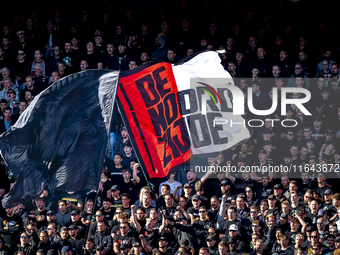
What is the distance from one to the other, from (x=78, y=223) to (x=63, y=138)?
4.43 meters

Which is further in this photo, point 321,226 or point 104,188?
point 104,188

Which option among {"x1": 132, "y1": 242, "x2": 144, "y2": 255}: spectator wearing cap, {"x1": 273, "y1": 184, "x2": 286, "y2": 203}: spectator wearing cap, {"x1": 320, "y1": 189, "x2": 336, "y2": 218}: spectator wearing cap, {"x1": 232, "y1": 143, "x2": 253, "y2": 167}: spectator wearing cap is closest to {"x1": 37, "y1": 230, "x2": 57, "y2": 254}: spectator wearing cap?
{"x1": 132, "y1": 242, "x2": 144, "y2": 255}: spectator wearing cap

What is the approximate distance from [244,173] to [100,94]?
18.2 ft

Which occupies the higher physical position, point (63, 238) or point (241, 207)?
point (241, 207)

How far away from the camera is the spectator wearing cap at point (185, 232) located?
11.8 metres

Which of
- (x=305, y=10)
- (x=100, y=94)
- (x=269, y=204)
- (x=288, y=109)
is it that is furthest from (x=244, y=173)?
(x=305, y=10)

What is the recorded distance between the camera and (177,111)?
1007cm

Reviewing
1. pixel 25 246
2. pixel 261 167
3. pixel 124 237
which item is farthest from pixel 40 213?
pixel 261 167

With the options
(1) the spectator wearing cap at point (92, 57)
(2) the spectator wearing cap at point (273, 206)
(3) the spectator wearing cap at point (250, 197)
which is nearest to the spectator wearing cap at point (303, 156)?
(3) the spectator wearing cap at point (250, 197)

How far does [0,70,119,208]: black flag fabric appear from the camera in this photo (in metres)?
8.57

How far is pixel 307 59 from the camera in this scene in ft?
55.5

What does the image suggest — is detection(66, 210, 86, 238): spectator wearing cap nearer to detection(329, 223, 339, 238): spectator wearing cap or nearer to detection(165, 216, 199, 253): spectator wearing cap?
detection(165, 216, 199, 253): spectator wearing cap

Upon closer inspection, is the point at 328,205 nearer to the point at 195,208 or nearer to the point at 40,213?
the point at 195,208

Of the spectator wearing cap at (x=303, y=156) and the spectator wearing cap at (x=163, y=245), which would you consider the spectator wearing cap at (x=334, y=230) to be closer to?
the spectator wearing cap at (x=303, y=156)
